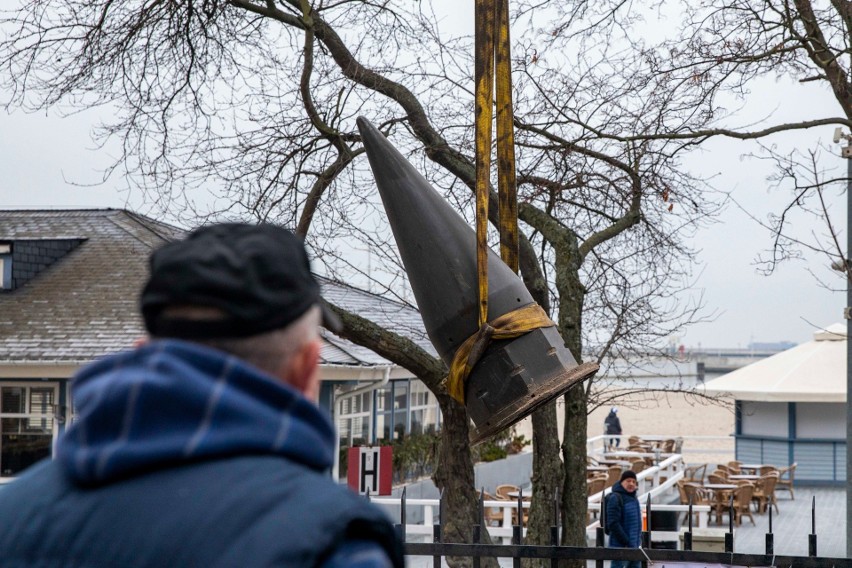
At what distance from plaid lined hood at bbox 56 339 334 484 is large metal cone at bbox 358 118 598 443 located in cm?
220

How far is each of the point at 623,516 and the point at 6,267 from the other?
15919mm

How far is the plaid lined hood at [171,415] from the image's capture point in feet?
4.01

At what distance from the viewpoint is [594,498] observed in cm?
1689

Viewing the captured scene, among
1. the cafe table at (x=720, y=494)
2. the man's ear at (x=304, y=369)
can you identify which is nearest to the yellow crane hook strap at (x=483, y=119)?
the man's ear at (x=304, y=369)

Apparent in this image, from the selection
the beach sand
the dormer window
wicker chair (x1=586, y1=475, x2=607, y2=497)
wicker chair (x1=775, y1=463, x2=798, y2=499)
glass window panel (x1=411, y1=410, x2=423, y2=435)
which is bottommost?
the beach sand

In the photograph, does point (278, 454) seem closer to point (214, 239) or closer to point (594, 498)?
point (214, 239)

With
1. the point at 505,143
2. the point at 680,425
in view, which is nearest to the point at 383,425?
the point at 505,143

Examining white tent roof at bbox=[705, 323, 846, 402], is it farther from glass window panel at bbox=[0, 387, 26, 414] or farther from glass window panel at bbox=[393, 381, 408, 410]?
glass window panel at bbox=[0, 387, 26, 414]

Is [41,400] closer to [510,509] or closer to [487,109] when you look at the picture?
[510,509]

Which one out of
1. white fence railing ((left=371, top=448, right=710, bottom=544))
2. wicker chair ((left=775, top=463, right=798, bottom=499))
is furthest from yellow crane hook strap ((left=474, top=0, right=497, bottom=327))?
wicker chair ((left=775, top=463, right=798, bottom=499))

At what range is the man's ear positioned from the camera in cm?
136

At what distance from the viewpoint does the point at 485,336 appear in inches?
137

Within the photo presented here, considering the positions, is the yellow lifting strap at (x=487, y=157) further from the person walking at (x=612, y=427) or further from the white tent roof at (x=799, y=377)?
the person walking at (x=612, y=427)

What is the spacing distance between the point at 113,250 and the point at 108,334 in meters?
4.88
